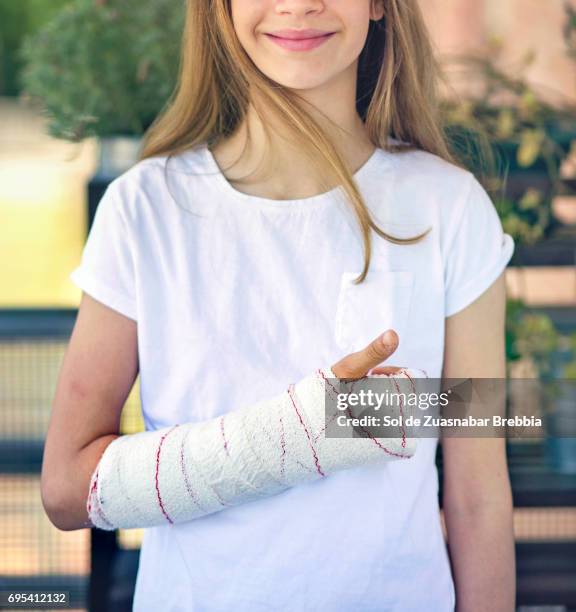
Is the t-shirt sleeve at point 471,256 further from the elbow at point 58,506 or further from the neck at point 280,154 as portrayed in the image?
the elbow at point 58,506

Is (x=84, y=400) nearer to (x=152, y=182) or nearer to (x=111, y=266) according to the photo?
(x=111, y=266)

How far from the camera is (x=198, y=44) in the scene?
1.13 meters

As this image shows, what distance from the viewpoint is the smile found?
3.34ft

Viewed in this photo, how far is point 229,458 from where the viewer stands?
3.12 feet

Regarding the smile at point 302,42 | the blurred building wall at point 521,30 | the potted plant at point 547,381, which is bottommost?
the blurred building wall at point 521,30

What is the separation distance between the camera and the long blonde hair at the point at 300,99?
3.51 feet

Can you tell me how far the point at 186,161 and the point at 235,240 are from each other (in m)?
0.13

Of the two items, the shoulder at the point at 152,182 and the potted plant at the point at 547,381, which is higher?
the shoulder at the point at 152,182

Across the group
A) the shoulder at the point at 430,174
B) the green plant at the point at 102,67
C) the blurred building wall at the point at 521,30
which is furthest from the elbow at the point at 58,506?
the blurred building wall at the point at 521,30

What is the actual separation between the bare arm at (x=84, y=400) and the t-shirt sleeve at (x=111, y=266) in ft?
0.04

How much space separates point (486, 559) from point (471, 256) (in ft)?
1.11

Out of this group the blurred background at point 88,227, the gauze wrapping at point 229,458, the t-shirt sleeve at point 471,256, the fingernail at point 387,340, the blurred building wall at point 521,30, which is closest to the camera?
the fingernail at point 387,340

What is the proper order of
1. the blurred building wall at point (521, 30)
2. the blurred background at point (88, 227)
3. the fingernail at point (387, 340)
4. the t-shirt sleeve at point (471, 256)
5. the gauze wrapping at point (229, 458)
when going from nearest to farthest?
1. the fingernail at point (387, 340)
2. the gauze wrapping at point (229, 458)
3. the t-shirt sleeve at point (471, 256)
4. the blurred background at point (88, 227)
5. the blurred building wall at point (521, 30)

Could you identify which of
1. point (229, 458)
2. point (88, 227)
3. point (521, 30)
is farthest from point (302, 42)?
point (521, 30)
